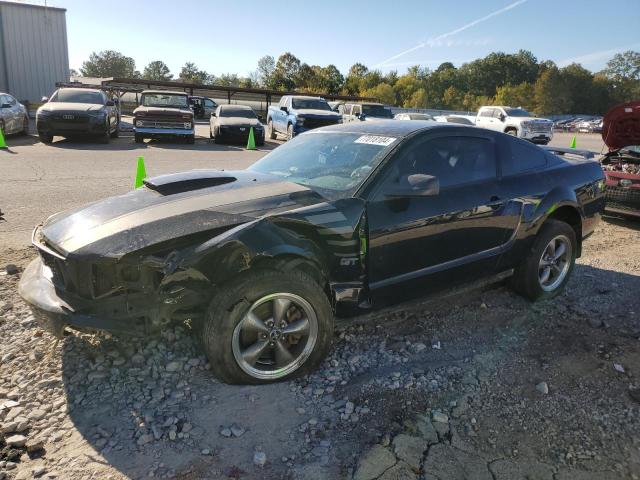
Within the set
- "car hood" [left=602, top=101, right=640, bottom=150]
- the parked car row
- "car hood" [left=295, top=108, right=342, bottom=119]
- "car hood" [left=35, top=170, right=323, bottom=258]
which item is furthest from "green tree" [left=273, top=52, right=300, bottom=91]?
"car hood" [left=35, top=170, right=323, bottom=258]

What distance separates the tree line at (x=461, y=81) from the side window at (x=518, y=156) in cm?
5493

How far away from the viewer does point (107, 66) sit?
95.9 m

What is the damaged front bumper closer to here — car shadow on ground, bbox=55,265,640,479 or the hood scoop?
car shadow on ground, bbox=55,265,640,479

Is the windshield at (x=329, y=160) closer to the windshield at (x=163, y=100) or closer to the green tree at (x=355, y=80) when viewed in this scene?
the windshield at (x=163, y=100)

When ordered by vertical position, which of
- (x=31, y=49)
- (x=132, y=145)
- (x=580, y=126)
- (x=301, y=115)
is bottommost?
(x=132, y=145)

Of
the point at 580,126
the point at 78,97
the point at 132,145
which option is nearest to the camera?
the point at 78,97

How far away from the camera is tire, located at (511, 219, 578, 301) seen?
13.7ft

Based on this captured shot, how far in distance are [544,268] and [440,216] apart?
154cm

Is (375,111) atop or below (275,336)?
atop

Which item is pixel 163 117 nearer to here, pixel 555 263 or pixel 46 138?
pixel 46 138

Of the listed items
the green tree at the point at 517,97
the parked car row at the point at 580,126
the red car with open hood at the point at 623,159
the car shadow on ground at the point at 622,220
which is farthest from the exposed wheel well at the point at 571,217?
the green tree at the point at 517,97

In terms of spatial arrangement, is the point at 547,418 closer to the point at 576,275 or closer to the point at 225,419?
the point at 225,419

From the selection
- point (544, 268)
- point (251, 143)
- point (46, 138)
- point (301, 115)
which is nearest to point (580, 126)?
point (301, 115)

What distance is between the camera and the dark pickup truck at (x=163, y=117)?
1603 centimetres
